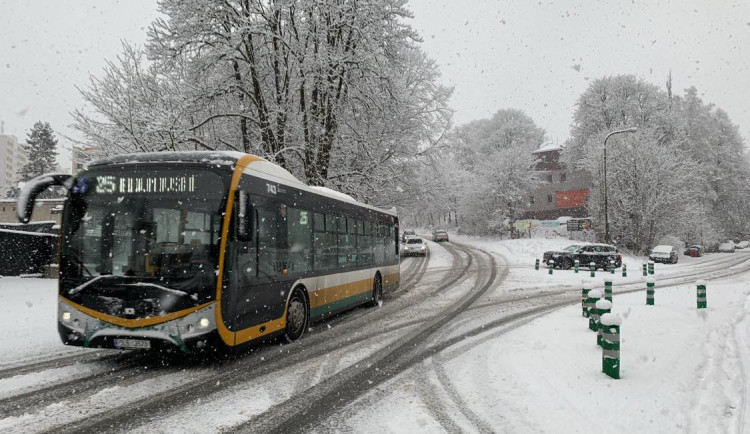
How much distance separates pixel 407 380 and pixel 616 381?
2.59 metres

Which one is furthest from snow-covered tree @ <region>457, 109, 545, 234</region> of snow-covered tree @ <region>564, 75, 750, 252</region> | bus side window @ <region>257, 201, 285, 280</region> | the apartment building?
bus side window @ <region>257, 201, 285, 280</region>

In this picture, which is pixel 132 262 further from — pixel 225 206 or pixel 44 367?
pixel 44 367

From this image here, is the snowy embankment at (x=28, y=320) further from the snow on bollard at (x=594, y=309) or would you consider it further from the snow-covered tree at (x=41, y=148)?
the snow-covered tree at (x=41, y=148)

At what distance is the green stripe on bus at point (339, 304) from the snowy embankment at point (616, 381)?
297cm

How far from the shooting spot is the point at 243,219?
6586 millimetres

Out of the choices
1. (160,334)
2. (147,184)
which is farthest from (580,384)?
(147,184)

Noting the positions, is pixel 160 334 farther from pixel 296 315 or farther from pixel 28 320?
pixel 28 320

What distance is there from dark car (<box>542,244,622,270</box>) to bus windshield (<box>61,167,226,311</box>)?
24.3 m

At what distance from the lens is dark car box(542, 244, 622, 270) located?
27562 mm

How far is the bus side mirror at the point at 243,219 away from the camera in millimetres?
6574

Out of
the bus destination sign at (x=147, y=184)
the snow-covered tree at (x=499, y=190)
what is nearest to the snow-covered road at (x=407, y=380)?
the bus destination sign at (x=147, y=184)

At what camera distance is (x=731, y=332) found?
31.9ft

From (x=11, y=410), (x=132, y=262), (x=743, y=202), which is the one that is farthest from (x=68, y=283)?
(x=743, y=202)

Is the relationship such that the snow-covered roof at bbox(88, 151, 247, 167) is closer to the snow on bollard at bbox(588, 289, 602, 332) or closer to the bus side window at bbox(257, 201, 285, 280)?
the bus side window at bbox(257, 201, 285, 280)
